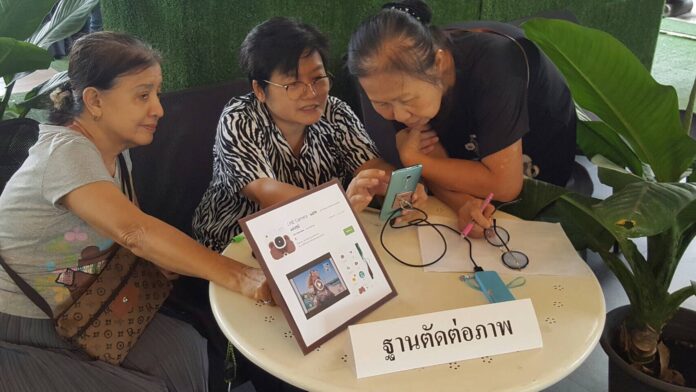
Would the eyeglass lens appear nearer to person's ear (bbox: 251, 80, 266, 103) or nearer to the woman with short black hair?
person's ear (bbox: 251, 80, 266, 103)

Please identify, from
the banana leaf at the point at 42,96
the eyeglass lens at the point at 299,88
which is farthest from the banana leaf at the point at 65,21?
the eyeglass lens at the point at 299,88

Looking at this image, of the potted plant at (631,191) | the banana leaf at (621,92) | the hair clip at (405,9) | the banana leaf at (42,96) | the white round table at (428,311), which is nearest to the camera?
the white round table at (428,311)

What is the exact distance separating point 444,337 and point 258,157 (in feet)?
2.28

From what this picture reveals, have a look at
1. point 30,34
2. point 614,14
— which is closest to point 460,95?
point 30,34

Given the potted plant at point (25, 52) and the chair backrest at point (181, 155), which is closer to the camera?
the potted plant at point (25, 52)

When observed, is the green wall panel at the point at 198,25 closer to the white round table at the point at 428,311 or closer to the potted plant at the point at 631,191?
the white round table at the point at 428,311

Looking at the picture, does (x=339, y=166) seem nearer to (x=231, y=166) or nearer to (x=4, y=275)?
(x=231, y=166)

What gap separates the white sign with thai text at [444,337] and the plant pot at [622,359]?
558 mm

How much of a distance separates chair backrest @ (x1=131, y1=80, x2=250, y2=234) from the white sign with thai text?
36.0 inches

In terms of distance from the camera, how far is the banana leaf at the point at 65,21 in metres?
1.71

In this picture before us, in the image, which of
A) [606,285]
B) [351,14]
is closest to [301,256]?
[351,14]

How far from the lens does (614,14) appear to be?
307 cm

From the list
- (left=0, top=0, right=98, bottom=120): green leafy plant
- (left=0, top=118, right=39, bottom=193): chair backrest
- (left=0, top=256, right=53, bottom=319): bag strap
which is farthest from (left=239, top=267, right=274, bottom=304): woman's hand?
(left=0, top=0, right=98, bottom=120): green leafy plant

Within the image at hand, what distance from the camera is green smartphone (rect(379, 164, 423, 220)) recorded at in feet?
4.22
